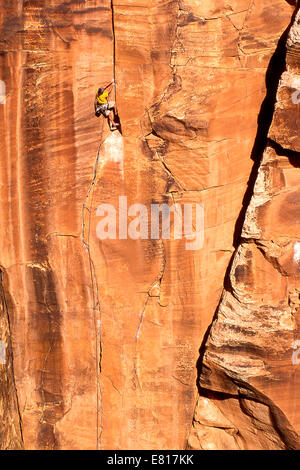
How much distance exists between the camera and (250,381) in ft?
18.5

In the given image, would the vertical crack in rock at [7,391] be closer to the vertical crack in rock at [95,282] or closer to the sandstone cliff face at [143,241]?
the sandstone cliff face at [143,241]

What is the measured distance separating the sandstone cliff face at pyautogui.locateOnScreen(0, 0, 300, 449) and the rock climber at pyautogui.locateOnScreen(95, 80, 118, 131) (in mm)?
119

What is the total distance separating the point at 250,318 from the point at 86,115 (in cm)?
347

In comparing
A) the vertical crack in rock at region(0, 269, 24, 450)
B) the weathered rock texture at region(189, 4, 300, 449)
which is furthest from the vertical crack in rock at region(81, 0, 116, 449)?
the weathered rock texture at region(189, 4, 300, 449)

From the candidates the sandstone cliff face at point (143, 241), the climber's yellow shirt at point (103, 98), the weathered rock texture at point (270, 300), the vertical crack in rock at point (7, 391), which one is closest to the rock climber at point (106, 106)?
the climber's yellow shirt at point (103, 98)

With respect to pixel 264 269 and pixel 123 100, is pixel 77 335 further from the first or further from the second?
pixel 123 100

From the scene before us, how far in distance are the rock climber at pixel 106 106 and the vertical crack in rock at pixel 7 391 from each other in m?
2.65

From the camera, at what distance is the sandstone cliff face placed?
5.47m

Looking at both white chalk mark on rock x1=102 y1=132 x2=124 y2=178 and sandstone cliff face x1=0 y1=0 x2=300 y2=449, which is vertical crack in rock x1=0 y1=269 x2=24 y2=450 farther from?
white chalk mark on rock x1=102 y1=132 x2=124 y2=178

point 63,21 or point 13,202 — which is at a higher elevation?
point 63,21

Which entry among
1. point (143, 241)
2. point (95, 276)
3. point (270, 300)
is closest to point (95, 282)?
point (95, 276)

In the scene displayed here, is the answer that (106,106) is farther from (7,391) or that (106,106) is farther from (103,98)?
(7,391)

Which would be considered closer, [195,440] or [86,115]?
[86,115]
